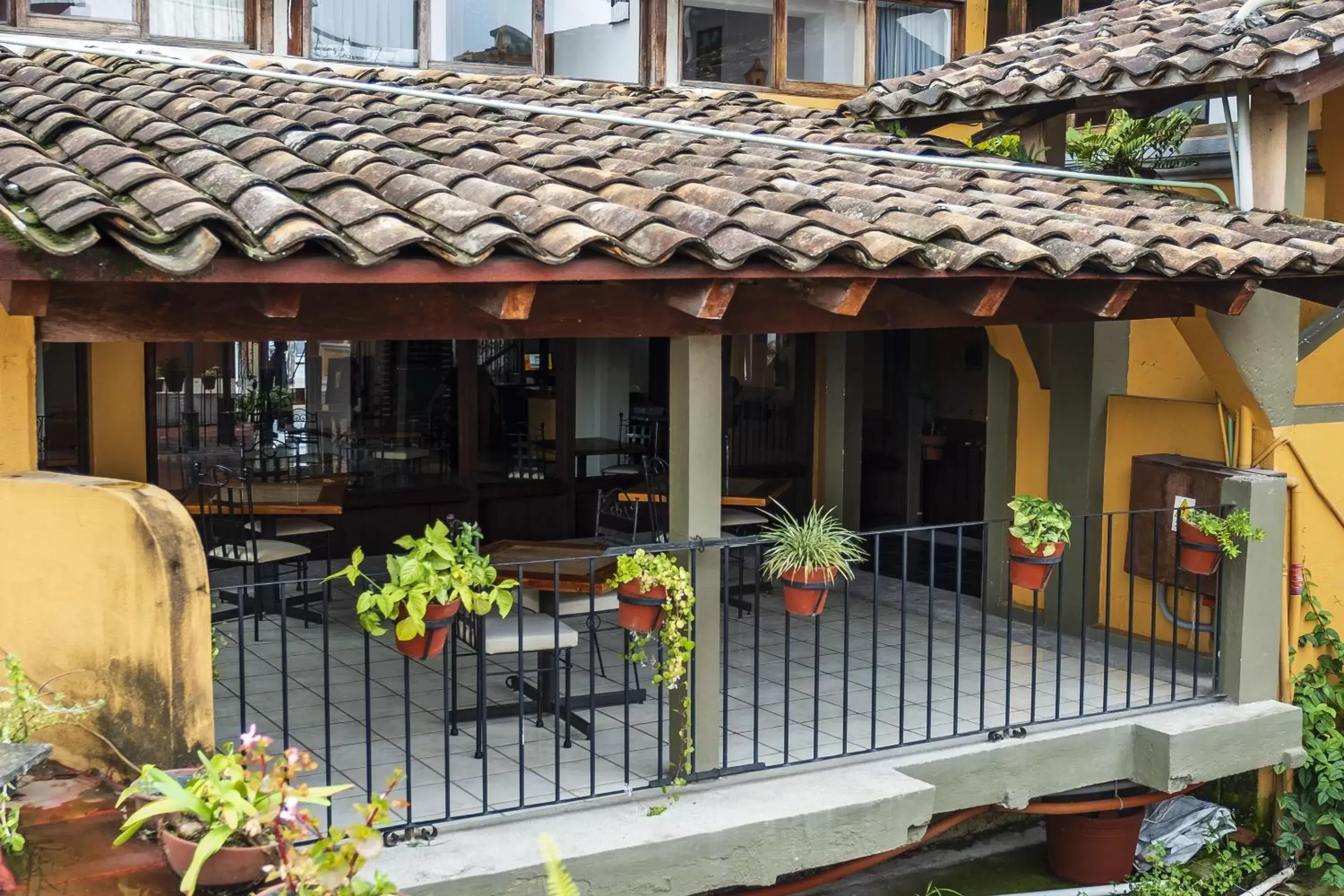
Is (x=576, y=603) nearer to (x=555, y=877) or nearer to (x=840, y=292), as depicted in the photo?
(x=840, y=292)

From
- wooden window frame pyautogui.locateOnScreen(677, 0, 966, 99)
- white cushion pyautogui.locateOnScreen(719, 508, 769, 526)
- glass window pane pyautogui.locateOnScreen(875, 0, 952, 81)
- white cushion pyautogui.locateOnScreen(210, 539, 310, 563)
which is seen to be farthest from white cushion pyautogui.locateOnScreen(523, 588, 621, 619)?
glass window pane pyautogui.locateOnScreen(875, 0, 952, 81)

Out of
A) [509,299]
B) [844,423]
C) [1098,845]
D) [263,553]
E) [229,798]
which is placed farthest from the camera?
[844,423]

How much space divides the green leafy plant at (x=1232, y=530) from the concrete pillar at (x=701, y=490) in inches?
107

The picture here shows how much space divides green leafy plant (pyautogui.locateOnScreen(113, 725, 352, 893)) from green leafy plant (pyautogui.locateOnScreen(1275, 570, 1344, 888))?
18.2 ft

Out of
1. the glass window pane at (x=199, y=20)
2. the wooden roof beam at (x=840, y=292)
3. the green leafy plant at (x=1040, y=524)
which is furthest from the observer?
the glass window pane at (x=199, y=20)

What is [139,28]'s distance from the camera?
7773mm

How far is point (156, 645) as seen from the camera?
13.9 ft

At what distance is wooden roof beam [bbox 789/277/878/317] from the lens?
517 cm

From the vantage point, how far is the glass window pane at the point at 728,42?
9320mm

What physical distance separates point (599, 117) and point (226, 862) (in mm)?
3611

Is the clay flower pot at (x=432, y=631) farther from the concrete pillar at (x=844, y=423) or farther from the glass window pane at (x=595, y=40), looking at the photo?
the concrete pillar at (x=844, y=423)

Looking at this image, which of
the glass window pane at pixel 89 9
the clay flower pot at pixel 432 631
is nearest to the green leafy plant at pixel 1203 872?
the clay flower pot at pixel 432 631

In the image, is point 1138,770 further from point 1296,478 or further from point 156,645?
point 156,645

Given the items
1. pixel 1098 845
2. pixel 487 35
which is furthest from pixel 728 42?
pixel 1098 845
